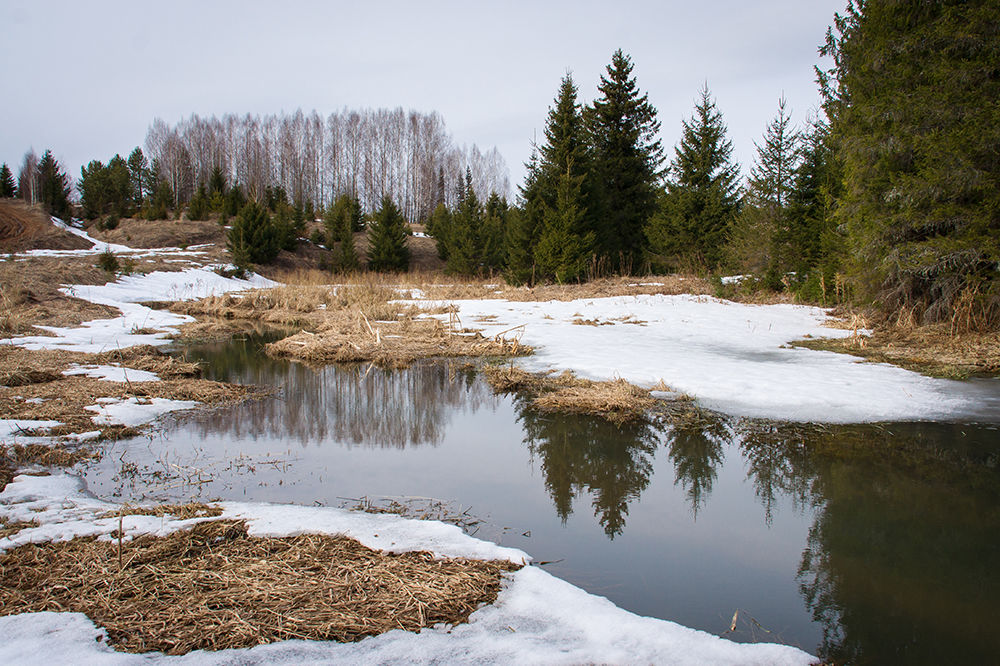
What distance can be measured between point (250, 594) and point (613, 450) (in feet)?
10.0

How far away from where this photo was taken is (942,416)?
208 inches

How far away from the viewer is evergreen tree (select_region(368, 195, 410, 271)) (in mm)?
30750

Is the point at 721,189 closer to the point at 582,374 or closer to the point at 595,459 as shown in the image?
the point at 582,374

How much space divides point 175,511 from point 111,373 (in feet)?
15.6

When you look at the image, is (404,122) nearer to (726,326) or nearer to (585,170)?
(585,170)

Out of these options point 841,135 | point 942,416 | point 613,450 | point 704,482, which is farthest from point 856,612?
point 841,135

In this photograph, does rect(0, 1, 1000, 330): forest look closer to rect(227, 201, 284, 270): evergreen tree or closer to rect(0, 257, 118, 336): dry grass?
rect(227, 201, 284, 270): evergreen tree

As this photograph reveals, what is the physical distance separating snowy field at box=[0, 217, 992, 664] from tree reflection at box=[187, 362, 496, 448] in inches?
38.5

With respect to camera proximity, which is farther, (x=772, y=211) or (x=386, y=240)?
(x=386, y=240)

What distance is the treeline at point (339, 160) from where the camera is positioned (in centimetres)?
5041

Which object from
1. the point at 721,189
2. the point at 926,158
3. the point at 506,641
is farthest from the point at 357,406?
the point at 721,189

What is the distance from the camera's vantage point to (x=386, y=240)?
30.8 meters

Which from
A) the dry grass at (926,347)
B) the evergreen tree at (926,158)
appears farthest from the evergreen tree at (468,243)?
the dry grass at (926,347)

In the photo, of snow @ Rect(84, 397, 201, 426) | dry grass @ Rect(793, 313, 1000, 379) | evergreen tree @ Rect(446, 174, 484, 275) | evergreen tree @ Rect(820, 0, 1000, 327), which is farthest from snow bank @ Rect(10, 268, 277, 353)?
evergreen tree @ Rect(820, 0, 1000, 327)
